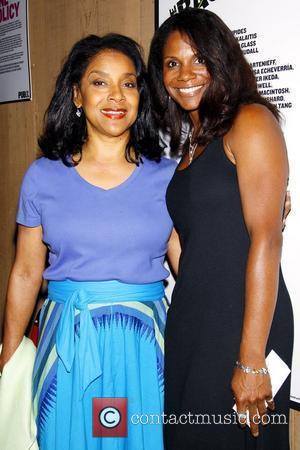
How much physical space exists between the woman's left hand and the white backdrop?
1.44ft

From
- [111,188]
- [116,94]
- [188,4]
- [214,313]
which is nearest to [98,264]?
[111,188]

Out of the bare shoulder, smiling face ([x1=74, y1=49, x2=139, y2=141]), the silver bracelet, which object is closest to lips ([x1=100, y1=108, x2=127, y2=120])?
smiling face ([x1=74, y1=49, x2=139, y2=141])

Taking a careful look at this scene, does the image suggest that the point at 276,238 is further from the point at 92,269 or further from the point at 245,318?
the point at 92,269

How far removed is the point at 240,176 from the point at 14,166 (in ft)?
7.49

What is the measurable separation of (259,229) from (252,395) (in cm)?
45

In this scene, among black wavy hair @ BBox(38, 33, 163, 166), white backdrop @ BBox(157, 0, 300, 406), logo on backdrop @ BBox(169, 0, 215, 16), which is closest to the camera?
white backdrop @ BBox(157, 0, 300, 406)

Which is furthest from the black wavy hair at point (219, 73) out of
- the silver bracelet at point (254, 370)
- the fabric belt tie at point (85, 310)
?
the silver bracelet at point (254, 370)

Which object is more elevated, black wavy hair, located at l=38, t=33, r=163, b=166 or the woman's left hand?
black wavy hair, located at l=38, t=33, r=163, b=166

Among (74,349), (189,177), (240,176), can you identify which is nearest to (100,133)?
(189,177)

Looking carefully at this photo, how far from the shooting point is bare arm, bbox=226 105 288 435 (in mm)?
1352

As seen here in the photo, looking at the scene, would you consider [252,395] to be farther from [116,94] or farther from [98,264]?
[116,94]

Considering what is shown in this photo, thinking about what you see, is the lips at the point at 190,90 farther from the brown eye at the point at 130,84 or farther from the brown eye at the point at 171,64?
the brown eye at the point at 130,84

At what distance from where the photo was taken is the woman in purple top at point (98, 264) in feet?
5.48

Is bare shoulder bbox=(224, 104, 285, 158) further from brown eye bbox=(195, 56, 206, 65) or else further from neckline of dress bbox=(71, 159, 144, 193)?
neckline of dress bbox=(71, 159, 144, 193)
